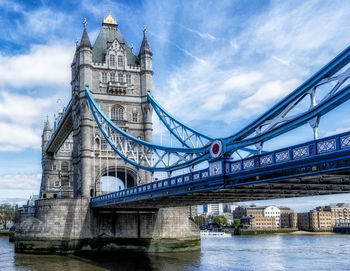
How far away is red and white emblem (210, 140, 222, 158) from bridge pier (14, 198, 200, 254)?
763 inches

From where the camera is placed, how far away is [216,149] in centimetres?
2277

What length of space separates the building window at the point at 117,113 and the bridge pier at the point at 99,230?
1029 cm

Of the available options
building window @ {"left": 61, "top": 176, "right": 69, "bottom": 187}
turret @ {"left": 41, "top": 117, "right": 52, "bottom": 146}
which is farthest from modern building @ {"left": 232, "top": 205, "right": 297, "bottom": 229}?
building window @ {"left": 61, "top": 176, "right": 69, "bottom": 187}

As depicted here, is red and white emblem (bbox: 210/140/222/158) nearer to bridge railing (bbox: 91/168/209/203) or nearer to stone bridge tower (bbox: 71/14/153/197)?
bridge railing (bbox: 91/168/209/203)

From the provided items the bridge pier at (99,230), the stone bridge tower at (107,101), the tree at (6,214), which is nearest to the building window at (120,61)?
the stone bridge tower at (107,101)

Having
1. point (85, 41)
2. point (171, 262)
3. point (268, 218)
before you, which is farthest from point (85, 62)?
point (268, 218)

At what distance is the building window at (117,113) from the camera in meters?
47.8

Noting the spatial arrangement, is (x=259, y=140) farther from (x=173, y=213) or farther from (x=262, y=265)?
(x=173, y=213)

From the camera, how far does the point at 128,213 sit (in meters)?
41.6

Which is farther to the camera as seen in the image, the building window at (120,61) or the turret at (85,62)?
the building window at (120,61)

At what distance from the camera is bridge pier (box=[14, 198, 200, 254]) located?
39.0 m

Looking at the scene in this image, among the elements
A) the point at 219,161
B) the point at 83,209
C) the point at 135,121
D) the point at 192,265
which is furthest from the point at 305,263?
the point at 135,121

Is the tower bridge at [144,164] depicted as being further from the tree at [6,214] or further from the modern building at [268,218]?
the modern building at [268,218]

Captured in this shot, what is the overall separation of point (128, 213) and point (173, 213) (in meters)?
3.92
